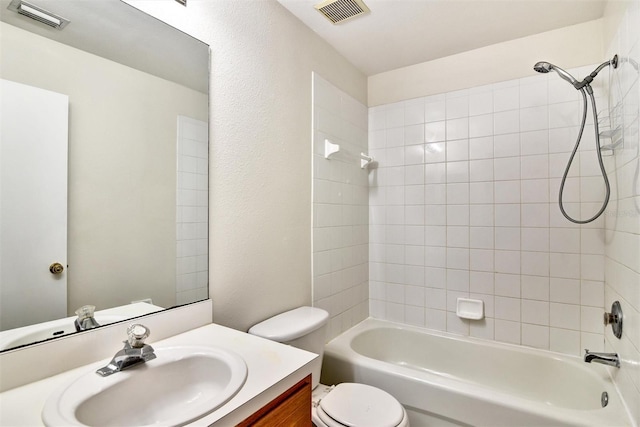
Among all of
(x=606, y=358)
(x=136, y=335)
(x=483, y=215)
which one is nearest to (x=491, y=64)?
(x=483, y=215)

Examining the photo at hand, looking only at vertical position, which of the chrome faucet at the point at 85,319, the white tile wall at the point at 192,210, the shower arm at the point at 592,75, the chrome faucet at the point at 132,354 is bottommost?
the chrome faucet at the point at 132,354

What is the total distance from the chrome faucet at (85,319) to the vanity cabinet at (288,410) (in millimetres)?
561

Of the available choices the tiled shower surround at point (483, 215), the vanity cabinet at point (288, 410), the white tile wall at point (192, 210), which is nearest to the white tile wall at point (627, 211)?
the tiled shower surround at point (483, 215)

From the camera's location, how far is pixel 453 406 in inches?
60.1

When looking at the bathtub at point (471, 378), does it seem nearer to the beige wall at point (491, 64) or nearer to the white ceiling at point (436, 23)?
the beige wall at point (491, 64)

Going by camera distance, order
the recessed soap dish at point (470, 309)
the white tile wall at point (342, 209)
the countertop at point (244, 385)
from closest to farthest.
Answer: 1. the countertop at point (244, 385)
2. the white tile wall at point (342, 209)
3. the recessed soap dish at point (470, 309)

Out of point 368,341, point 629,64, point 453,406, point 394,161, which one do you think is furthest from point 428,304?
point 629,64

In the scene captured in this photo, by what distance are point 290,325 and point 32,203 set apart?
1.08 m

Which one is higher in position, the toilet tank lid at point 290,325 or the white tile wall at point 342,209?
the white tile wall at point 342,209

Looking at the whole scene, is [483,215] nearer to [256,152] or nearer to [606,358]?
[606,358]

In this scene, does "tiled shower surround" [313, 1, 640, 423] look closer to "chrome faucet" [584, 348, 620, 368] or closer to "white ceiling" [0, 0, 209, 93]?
"chrome faucet" [584, 348, 620, 368]

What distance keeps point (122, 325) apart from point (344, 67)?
2.06m

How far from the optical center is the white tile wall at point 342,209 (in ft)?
6.54

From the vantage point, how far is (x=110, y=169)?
1.01 meters
